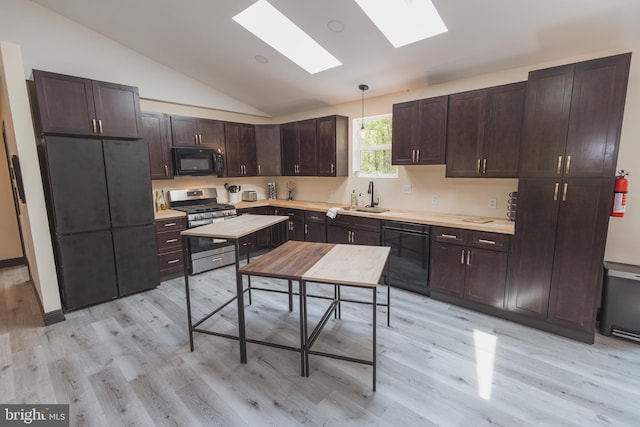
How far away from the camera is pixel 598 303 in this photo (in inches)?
94.2

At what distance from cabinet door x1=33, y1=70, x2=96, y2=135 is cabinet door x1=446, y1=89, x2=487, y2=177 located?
12.6 feet

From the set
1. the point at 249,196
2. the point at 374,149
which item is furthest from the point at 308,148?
the point at 249,196

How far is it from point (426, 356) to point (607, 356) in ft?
4.65

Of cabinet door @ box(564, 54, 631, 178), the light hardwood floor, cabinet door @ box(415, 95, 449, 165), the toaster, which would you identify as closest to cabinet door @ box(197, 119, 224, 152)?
the toaster

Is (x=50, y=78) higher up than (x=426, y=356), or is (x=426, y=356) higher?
(x=50, y=78)

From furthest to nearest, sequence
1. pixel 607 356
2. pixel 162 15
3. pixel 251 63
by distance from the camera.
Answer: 1. pixel 251 63
2. pixel 162 15
3. pixel 607 356

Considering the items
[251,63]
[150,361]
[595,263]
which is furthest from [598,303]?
[251,63]

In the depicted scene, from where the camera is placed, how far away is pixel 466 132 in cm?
308

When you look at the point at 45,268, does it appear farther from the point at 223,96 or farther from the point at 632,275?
the point at 632,275

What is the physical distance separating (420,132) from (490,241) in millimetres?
1448

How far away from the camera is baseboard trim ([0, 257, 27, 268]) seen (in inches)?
181

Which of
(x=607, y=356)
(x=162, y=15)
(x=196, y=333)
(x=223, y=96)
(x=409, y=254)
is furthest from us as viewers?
(x=223, y=96)

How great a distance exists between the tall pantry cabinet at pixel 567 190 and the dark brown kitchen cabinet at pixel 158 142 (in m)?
4.29

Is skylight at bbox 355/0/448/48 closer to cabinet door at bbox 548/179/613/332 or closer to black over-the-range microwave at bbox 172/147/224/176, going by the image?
cabinet door at bbox 548/179/613/332
